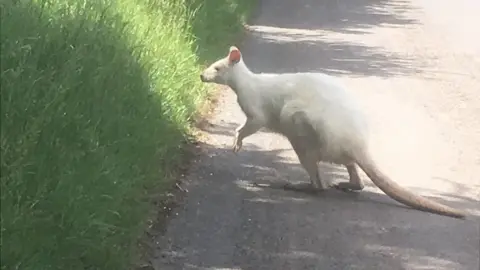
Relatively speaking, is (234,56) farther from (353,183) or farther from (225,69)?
(353,183)

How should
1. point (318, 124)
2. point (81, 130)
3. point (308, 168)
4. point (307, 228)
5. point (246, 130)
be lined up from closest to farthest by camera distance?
point (81, 130)
point (307, 228)
point (318, 124)
point (308, 168)
point (246, 130)

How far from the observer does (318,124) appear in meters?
7.91

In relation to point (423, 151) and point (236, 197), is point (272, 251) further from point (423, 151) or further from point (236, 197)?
point (423, 151)

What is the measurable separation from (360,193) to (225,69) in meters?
1.59

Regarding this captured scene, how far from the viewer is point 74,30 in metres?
7.34

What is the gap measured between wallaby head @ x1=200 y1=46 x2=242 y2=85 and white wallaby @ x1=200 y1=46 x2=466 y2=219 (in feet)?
1.11

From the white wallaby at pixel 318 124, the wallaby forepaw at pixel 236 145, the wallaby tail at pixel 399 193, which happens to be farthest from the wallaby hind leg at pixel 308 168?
the wallaby forepaw at pixel 236 145

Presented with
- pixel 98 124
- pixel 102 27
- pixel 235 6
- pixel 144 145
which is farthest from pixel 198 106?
pixel 235 6

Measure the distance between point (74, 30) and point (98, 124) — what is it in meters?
1.01

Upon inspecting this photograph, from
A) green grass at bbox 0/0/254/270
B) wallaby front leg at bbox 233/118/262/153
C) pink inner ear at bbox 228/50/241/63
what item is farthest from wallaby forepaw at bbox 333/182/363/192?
pink inner ear at bbox 228/50/241/63

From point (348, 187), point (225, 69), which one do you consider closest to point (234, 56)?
point (225, 69)

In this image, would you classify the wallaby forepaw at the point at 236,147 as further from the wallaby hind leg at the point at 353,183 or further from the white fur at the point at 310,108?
the wallaby hind leg at the point at 353,183

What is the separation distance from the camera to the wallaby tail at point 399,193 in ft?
24.7

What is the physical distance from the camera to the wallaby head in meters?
8.87
